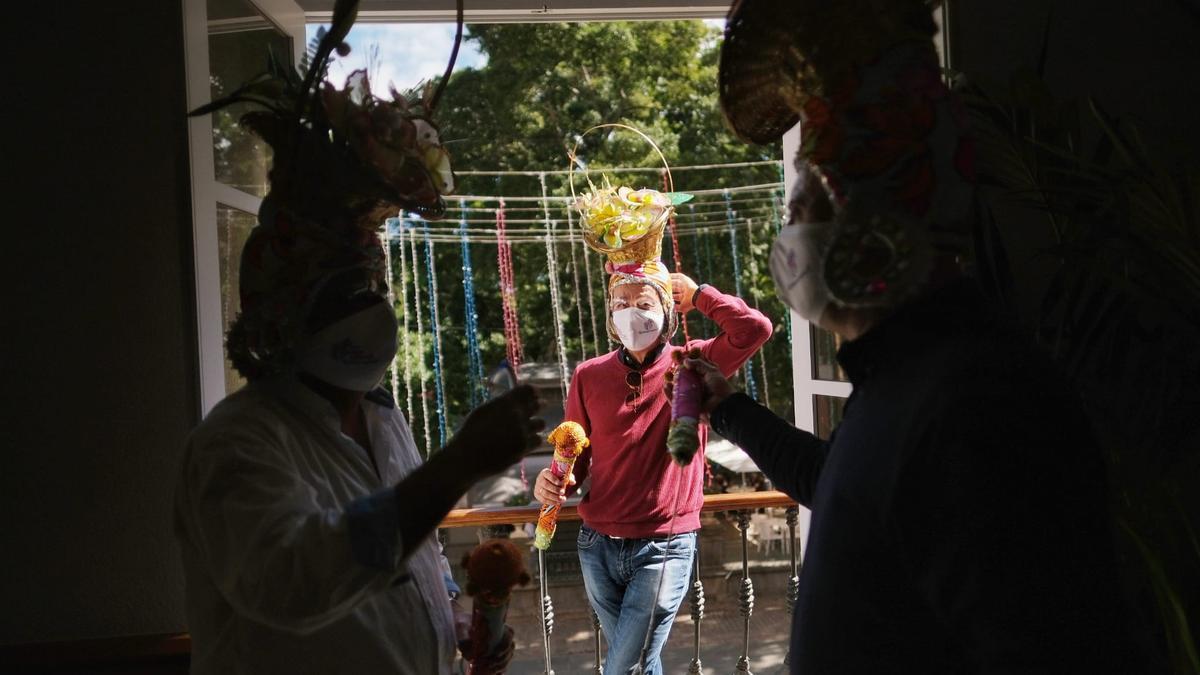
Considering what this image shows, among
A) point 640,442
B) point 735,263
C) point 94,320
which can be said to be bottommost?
point 640,442

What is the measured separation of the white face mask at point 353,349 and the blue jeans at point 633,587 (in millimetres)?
1462

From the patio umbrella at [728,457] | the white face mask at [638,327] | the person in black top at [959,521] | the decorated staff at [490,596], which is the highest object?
the white face mask at [638,327]

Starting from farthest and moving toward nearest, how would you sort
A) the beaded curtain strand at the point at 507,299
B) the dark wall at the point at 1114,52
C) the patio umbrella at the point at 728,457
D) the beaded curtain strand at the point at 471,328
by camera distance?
the patio umbrella at the point at 728,457 < the beaded curtain strand at the point at 471,328 < the beaded curtain strand at the point at 507,299 < the dark wall at the point at 1114,52

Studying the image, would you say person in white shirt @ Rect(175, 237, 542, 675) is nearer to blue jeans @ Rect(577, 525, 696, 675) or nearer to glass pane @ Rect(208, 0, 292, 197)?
glass pane @ Rect(208, 0, 292, 197)

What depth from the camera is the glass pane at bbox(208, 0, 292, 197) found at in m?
2.10

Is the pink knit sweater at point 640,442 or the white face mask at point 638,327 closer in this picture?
the pink knit sweater at point 640,442

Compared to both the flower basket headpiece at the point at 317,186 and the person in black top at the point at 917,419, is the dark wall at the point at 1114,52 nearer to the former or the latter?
the person in black top at the point at 917,419

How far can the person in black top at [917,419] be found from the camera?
0.94 metres

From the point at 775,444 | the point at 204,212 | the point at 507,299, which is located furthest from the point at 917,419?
the point at 507,299

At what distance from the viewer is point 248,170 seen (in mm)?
2207

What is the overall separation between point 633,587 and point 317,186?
176 centimetres

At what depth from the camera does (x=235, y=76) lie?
2154mm

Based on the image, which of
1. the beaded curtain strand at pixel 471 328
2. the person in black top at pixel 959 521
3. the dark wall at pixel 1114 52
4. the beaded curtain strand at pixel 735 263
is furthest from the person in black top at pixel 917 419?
the beaded curtain strand at pixel 735 263

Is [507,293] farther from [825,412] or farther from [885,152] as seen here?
[885,152]
